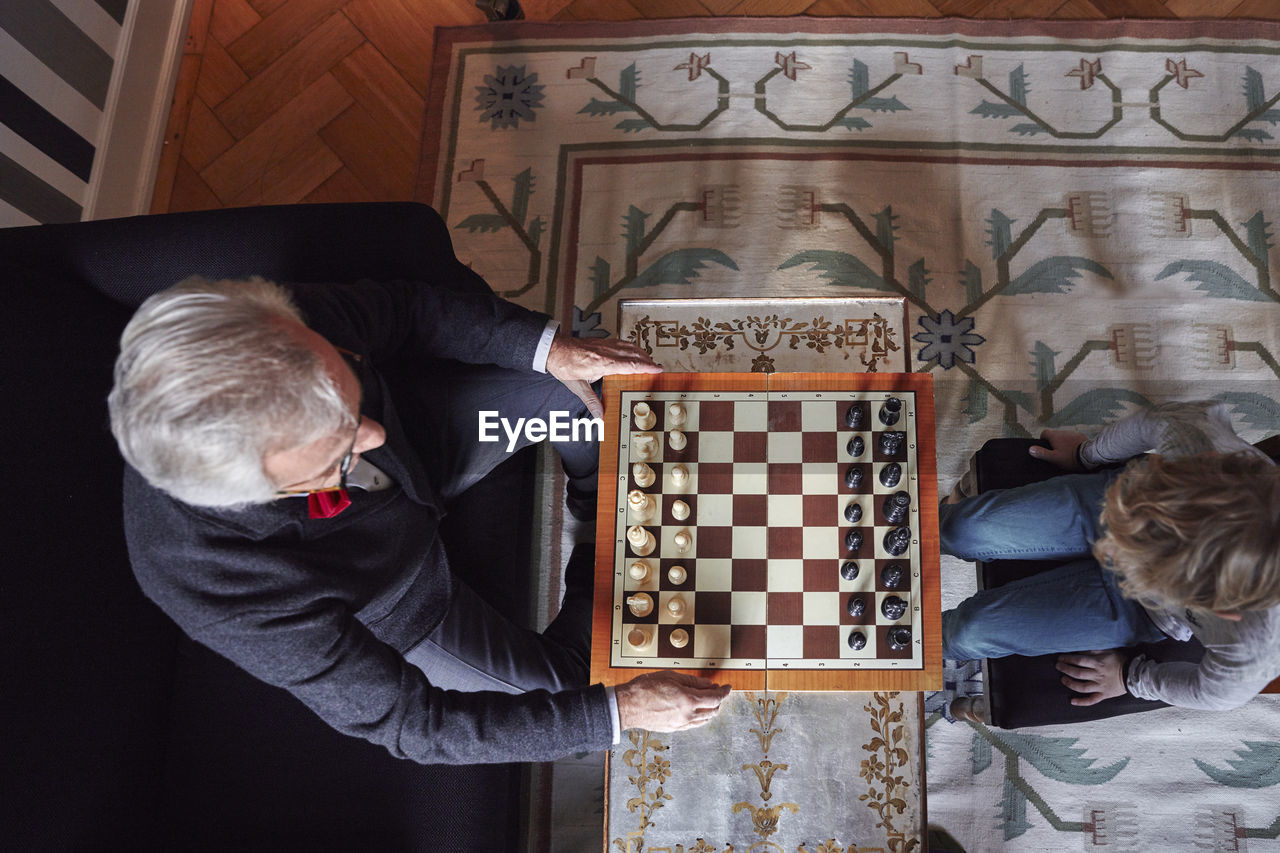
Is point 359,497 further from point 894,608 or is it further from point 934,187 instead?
point 934,187

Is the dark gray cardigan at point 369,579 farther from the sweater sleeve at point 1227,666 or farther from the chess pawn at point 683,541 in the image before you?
the sweater sleeve at point 1227,666

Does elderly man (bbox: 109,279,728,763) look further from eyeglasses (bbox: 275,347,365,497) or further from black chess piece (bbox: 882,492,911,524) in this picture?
black chess piece (bbox: 882,492,911,524)

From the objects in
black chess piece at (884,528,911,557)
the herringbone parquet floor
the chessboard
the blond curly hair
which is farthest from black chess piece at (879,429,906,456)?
the herringbone parquet floor

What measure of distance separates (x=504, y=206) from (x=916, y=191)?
1.16 meters

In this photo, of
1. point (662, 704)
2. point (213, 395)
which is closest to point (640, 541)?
point (662, 704)

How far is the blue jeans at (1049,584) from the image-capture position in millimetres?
1497

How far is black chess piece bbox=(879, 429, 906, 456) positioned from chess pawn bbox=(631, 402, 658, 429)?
0.43 meters

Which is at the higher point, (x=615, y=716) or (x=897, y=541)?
(x=897, y=541)

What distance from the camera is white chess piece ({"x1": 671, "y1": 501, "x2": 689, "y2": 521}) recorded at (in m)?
1.52

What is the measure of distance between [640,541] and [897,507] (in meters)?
0.47

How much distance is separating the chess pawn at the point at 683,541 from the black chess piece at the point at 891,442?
1.31ft

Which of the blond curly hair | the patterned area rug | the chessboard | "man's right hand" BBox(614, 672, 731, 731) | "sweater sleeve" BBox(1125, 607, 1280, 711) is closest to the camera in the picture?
the blond curly hair

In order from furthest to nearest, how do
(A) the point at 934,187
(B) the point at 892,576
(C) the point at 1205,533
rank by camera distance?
(A) the point at 934,187 → (B) the point at 892,576 → (C) the point at 1205,533

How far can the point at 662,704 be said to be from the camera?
53.9 inches
